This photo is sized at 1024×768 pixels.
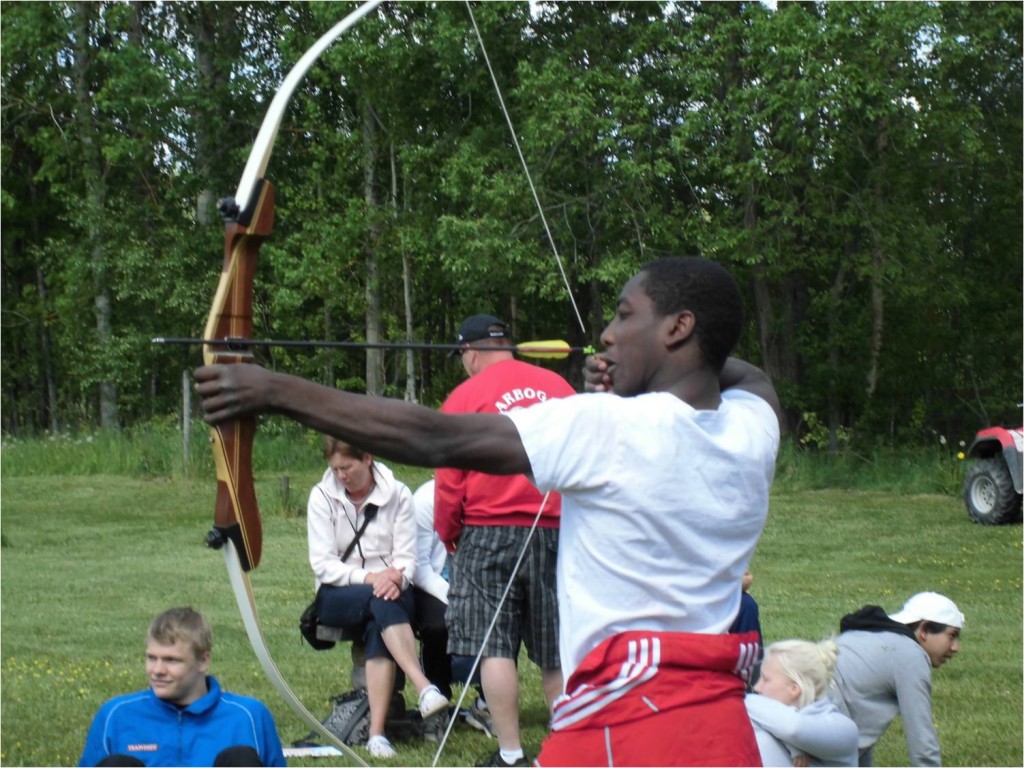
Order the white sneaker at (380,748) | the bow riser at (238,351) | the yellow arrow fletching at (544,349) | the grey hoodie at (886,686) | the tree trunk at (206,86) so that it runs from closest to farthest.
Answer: the bow riser at (238,351), the yellow arrow fletching at (544,349), the grey hoodie at (886,686), the white sneaker at (380,748), the tree trunk at (206,86)

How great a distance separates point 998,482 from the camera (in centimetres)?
1378

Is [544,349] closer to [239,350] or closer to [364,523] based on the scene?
[239,350]

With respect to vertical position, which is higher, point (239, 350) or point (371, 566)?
point (239, 350)

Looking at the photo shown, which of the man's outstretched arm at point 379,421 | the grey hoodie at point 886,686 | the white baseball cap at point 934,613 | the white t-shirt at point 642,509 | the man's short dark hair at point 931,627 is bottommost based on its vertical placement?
the grey hoodie at point 886,686

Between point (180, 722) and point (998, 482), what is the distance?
1131 cm

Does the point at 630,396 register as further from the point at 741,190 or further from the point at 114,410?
the point at 114,410

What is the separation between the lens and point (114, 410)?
26.2m

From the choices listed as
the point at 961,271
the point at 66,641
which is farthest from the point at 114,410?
the point at 66,641

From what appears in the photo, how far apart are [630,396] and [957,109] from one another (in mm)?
19063

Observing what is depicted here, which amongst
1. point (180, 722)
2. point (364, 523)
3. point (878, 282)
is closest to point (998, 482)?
point (878, 282)

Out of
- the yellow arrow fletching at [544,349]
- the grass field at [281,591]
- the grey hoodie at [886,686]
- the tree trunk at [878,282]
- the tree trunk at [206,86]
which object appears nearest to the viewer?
the yellow arrow fletching at [544,349]

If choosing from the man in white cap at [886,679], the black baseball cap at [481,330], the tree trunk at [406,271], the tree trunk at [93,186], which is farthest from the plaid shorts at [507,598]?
the tree trunk at [93,186]

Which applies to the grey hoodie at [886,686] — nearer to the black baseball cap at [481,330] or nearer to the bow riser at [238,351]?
the black baseball cap at [481,330]

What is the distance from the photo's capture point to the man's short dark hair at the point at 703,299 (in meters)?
2.40
